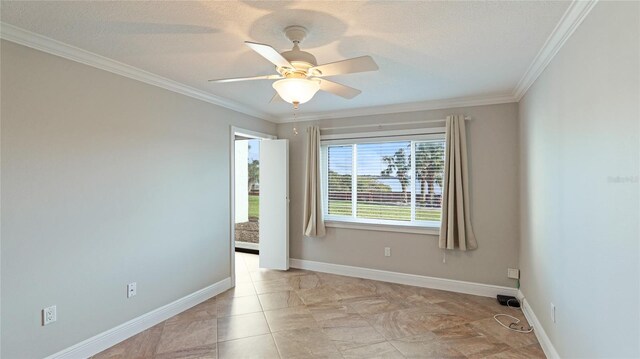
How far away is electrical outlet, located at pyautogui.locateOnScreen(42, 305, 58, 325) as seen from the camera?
7.28 feet

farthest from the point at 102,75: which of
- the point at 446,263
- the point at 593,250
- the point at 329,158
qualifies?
the point at 446,263

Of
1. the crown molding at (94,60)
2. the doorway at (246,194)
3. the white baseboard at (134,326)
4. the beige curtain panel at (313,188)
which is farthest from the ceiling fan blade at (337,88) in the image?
the doorway at (246,194)

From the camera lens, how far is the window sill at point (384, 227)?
13.3 ft

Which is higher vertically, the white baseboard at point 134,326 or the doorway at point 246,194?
the doorway at point 246,194

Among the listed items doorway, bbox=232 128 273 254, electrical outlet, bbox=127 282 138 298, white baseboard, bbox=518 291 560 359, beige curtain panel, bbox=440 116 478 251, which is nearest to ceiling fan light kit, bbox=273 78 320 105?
electrical outlet, bbox=127 282 138 298

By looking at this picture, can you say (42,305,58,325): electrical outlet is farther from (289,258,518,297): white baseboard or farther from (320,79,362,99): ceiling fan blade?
(289,258,518,297): white baseboard

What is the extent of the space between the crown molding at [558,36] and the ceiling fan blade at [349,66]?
113cm

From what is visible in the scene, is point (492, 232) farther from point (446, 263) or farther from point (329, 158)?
point (329, 158)

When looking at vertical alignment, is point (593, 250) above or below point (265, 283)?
above

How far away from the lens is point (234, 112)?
410cm

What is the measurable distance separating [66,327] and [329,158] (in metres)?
3.48


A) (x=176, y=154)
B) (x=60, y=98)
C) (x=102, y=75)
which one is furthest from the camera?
(x=176, y=154)

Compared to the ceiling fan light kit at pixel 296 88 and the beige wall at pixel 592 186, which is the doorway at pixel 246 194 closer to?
the ceiling fan light kit at pixel 296 88

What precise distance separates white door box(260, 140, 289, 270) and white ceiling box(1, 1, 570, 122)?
192cm
